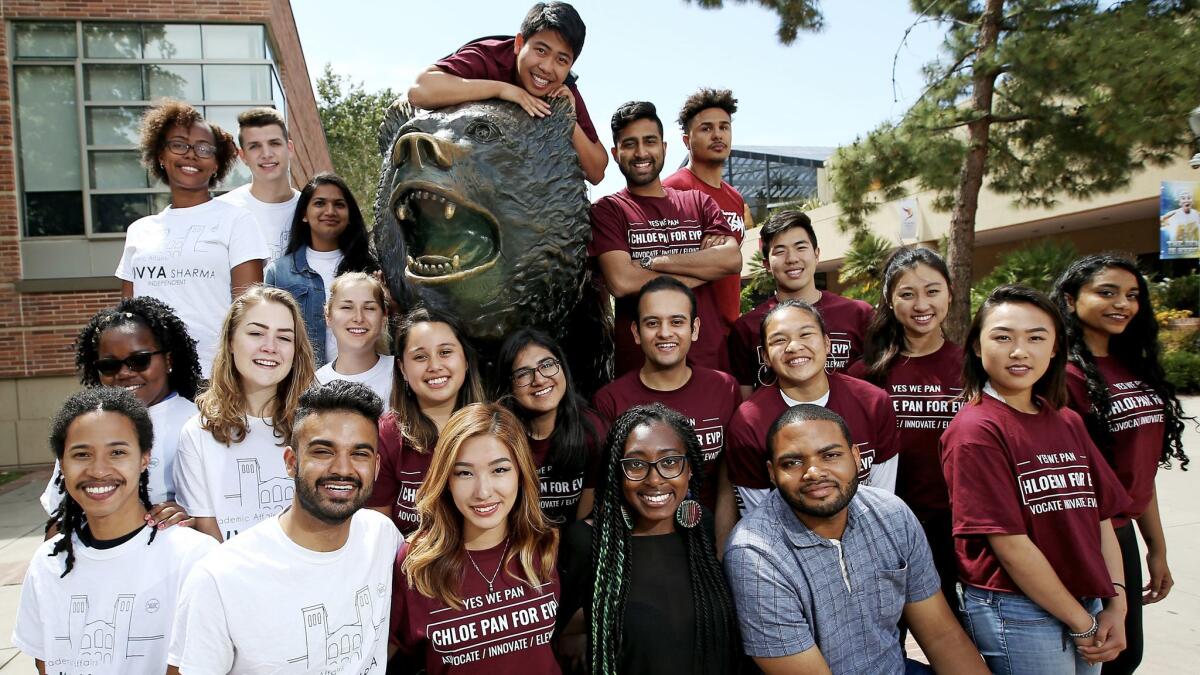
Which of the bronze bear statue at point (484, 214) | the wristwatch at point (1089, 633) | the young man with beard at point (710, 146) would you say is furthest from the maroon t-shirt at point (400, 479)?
the wristwatch at point (1089, 633)

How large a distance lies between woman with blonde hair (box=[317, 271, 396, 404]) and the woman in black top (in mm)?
958

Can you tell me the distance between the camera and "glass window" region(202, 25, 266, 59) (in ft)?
43.9

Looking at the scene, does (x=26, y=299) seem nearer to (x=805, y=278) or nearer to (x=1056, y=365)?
(x=805, y=278)

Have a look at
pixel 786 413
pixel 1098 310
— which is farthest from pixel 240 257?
pixel 1098 310

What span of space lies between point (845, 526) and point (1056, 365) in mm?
971

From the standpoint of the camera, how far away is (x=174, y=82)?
13.1 meters

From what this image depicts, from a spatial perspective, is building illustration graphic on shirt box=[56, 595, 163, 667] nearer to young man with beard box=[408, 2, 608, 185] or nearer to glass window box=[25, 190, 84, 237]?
young man with beard box=[408, 2, 608, 185]

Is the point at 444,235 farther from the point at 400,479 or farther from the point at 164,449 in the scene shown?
the point at 164,449

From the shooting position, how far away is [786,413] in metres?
2.58

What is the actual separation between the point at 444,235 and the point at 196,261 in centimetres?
158

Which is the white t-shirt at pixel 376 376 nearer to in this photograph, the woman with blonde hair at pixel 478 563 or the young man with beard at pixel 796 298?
the woman with blonde hair at pixel 478 563

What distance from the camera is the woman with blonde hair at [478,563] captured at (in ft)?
7.42

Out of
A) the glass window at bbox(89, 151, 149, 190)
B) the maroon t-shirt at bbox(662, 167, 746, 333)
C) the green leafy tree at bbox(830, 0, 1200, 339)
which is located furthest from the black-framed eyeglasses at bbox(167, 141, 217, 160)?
the glass window at bbox(89, 151, 149, 190)

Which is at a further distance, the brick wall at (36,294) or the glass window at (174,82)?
the glass window at (174,82)
